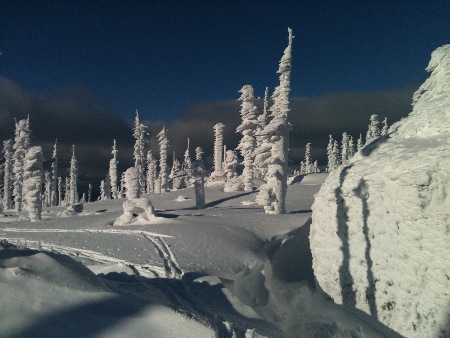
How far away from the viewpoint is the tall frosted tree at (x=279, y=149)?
21484 millimetres

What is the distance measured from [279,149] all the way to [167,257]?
45.0ft

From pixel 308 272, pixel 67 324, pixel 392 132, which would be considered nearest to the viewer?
pixel 67 324

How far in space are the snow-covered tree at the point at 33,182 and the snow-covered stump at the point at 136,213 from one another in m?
13.1

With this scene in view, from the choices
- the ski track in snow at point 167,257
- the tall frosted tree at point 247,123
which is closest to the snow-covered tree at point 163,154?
the tall frosted tree at point 247,123

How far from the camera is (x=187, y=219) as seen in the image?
700 inches

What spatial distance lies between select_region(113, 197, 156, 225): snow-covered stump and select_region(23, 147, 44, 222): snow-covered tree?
13056 millimetres

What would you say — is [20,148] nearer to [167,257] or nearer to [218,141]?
[218,141]

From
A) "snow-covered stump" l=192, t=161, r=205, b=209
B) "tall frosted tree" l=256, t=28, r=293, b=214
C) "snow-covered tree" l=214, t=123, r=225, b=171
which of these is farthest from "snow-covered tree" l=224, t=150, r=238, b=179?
"tall frosted tree" l=256, t=28, r=293, b=214

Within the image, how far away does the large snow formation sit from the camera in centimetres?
595

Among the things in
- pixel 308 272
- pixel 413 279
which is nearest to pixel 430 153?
pixel 413 279

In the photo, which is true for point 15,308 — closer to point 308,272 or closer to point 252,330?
point 252,330

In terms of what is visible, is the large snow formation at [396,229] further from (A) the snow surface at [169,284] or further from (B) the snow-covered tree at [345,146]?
(B) the snow-covered tree at [345,146]

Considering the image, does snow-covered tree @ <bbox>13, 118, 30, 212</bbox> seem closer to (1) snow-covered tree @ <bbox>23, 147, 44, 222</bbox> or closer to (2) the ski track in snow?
(1) snow-covered tree @ <bbox>23, 147, 44, 222</bbox>

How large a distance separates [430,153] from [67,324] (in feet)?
24.8
